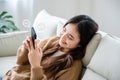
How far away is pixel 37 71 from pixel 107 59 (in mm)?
407

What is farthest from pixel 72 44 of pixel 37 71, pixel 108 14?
pixel 108 14

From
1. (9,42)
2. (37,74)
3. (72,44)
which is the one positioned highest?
(72,44)

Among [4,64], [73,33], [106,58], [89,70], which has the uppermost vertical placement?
[73,33]

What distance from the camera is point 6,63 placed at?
78.3 inches

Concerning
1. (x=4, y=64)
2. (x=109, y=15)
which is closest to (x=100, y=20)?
(x=109, y=15)

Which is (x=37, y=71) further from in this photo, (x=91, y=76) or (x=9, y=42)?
(x=9, y=42)

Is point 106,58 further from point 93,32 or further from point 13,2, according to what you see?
point 13,2

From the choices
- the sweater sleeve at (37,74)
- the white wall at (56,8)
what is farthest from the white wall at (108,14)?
the sweater sleeve at (37,74)

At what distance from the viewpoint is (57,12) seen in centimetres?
313

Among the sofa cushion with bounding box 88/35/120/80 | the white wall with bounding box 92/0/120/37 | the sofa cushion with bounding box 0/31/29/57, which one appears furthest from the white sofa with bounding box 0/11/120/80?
the white wall with bounding box 92/0/120/37

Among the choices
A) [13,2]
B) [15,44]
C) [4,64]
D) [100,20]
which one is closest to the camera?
[4,64]

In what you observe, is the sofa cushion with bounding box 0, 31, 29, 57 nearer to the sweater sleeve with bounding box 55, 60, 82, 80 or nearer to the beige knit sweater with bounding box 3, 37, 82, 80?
the beige knit sweater with bounding box 3, 37, 82, 80

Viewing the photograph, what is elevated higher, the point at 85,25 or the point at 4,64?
the point at 85,25

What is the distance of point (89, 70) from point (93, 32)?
25cm
